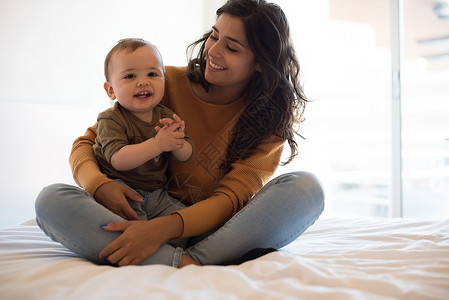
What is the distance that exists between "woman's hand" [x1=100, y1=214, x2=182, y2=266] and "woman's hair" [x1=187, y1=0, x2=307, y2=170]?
454 mm

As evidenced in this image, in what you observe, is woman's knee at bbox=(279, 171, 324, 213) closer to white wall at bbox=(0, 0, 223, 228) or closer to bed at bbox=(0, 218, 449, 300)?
bed at bbox=(0, 218, 449, 300)

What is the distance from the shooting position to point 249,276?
908 mm

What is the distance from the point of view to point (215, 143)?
1.45 m

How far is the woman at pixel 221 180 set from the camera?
40.3 inches

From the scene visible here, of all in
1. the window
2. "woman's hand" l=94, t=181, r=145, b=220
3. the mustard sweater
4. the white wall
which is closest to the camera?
"woman's hand" l=94, t=181, r=145, b=220

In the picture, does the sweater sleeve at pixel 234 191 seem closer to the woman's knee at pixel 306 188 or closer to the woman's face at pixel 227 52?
the woman's knee at pixel 306 188

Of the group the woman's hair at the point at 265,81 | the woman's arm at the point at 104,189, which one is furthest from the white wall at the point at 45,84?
the woman's hair at the point at 265,81

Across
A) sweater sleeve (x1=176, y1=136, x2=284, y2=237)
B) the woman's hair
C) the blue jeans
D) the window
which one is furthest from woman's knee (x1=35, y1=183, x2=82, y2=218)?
the window

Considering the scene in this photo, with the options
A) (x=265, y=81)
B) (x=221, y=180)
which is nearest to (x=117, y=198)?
(x=221, y=180)

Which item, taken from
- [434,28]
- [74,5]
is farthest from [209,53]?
[434,28]

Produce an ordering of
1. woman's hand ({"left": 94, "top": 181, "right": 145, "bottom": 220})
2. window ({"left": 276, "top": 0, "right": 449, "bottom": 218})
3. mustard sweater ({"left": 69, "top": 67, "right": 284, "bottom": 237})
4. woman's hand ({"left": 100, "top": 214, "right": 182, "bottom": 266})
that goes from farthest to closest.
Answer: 1. window ({"left": 276, "top": 0, "right": 449, "bottom": 218})
2. mustard sweater ({"left": 69, "top": 67, "right": 284, "bottom": 237})
3. woman's hand ({"left": 94, "top": 181, "right": 145, "bottom": 220})
4. woman's hand ({"left": 100, "top": 214, "right": 182, "bottom": 266})

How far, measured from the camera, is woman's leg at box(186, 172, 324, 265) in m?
1.10

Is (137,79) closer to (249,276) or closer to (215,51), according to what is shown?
(215,51)

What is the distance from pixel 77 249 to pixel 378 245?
0.83m
